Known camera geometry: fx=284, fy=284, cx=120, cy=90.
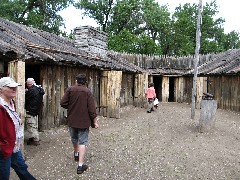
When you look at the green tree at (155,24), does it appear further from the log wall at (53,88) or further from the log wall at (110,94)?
the log wall at (53,88)

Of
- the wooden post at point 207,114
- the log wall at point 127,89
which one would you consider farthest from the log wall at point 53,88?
the log wall at point 127,89

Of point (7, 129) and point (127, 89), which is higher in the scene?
point (127, 89)

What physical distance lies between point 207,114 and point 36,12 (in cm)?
2648

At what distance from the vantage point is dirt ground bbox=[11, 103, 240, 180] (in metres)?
5.64

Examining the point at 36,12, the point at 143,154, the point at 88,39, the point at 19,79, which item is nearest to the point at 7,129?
the point at 19,79

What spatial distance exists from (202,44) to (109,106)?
93.4 ft

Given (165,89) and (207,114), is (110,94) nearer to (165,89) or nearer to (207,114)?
(207,114)

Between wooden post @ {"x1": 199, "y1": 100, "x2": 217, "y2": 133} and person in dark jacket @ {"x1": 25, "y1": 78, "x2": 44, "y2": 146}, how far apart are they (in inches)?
211

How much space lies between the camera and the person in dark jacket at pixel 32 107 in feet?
23.2

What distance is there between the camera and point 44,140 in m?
7.90

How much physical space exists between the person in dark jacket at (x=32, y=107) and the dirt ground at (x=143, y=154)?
0.30 metres

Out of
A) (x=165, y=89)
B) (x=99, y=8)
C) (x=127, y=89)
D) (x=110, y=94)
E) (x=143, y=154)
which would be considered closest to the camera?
(x=143, y=154)

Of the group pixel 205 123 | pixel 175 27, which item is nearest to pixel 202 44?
pixel 175 27

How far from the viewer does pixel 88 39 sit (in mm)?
14422
